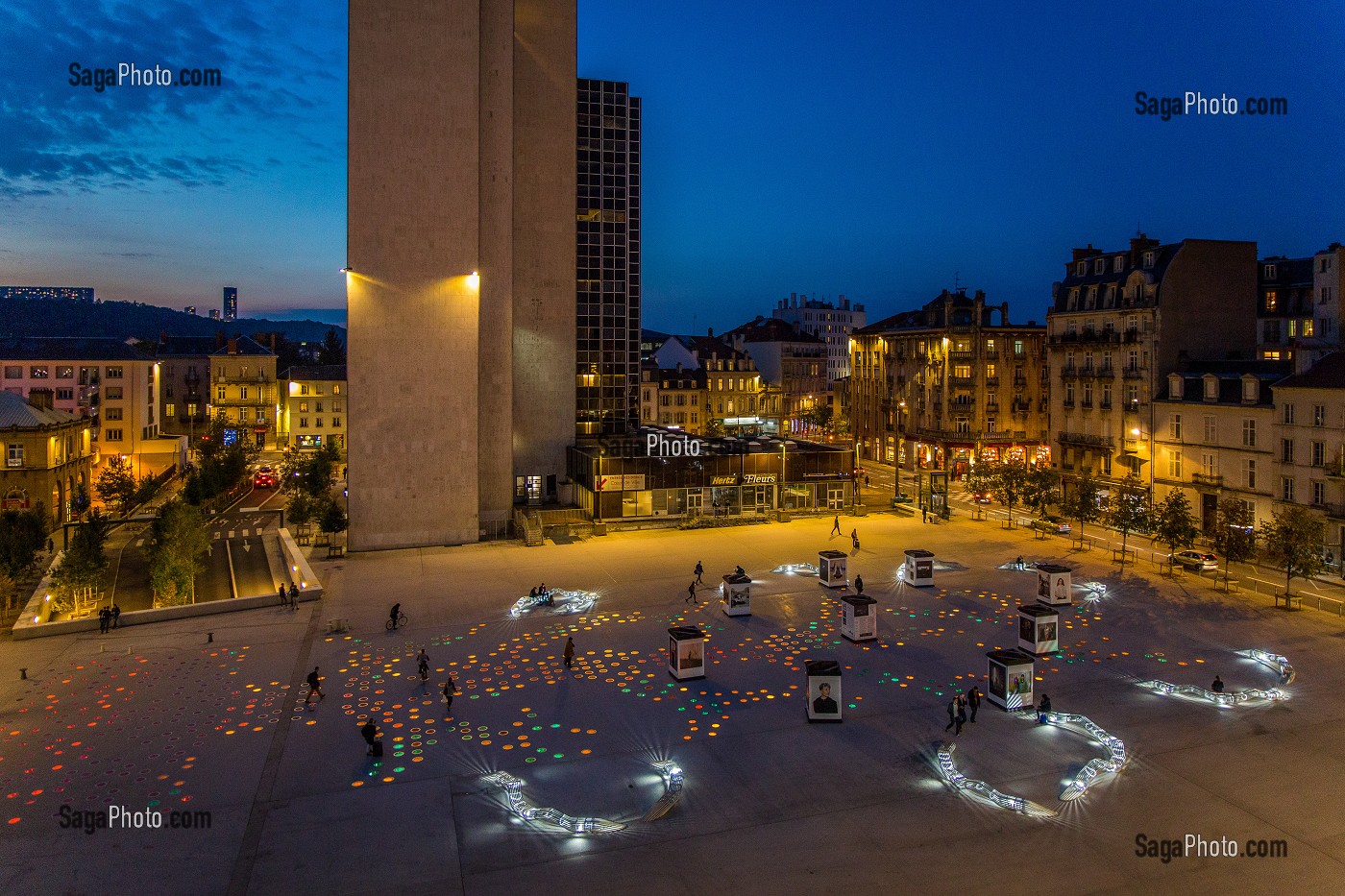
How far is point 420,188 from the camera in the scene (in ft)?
181

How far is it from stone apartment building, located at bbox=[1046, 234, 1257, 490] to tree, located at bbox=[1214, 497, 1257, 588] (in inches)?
581

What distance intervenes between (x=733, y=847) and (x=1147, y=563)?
39880 mm

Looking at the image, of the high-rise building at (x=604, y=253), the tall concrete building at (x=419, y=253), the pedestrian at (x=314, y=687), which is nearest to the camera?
the pedestrian at (x=314, y=687)

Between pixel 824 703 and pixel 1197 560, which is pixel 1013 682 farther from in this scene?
pixel 1197 560

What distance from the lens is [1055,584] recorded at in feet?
130

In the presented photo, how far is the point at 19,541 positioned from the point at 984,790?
152 ft

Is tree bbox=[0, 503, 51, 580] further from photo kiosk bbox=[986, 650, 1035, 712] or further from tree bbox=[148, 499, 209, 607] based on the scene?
photo kiosk bbox=[986, 650, 1035, 712]

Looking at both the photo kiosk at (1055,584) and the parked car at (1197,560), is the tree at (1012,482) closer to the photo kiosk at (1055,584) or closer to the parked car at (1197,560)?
the parked car at (1197,560)

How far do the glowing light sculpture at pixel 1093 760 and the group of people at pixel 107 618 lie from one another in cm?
3643

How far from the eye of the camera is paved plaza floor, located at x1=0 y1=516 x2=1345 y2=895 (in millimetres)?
18703

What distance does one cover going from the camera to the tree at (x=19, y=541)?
134 feet

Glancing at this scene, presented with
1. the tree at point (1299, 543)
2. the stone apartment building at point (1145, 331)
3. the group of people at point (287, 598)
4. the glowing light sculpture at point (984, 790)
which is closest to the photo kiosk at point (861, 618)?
the glowing light sculpture at point (984, 790)

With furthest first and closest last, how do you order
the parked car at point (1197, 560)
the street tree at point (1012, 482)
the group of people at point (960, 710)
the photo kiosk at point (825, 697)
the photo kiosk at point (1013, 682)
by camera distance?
1. the street tree at point (1012, 482)
2. the parked car at point (1197, 560)
3. the photo kiosk at point (1013, 682)
4. the photo kiosk at point (825, 697)
5. the group of people at point (960, 710)

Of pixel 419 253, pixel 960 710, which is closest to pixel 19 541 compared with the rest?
pixel 419 253
